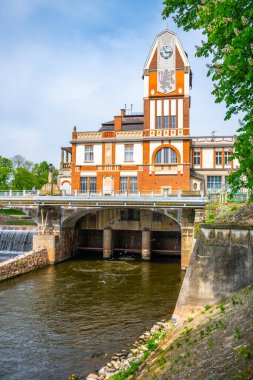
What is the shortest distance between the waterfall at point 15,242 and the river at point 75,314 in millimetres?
8099

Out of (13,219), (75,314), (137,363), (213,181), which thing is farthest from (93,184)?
(137,363)

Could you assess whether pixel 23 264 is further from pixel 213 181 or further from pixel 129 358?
pixel 213 181

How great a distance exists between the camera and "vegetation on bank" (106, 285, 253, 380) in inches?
277

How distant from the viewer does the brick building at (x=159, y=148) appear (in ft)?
133

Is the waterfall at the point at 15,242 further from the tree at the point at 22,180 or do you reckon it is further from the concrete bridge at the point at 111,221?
the tree at the point at 22,180

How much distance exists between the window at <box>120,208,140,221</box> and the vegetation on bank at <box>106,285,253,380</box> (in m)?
25.5

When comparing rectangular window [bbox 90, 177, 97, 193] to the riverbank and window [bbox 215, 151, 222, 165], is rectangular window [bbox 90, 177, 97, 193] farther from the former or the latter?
the riverbank

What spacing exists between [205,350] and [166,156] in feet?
110

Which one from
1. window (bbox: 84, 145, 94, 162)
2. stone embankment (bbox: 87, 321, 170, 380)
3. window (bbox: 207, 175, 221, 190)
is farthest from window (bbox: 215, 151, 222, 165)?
stone embankment (bbox: 87, 321, 170, 380)

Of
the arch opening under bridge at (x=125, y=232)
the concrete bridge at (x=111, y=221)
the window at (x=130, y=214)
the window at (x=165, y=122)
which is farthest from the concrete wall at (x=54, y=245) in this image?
the window at (x=165, y=122)

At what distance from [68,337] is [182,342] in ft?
24.5

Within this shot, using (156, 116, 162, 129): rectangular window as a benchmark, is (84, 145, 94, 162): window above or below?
below

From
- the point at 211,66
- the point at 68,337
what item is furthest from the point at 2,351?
the point at 211,66

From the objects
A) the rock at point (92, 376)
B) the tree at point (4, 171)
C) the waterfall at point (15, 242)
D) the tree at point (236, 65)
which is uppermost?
the tree at point (4, 171)
